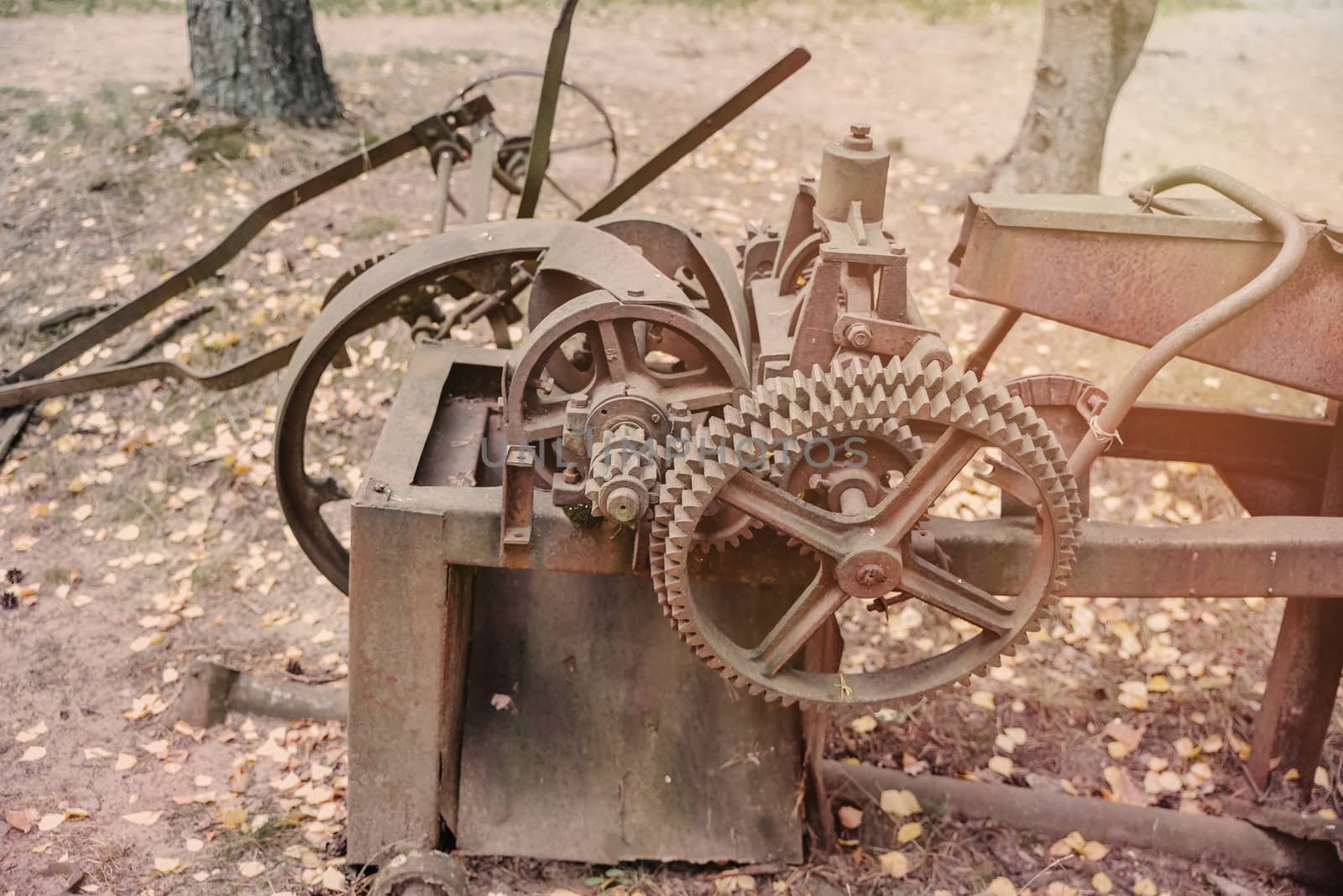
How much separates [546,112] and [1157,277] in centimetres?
190

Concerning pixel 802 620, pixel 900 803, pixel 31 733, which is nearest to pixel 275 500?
pixel 31 733

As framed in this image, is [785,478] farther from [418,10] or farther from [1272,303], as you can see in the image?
[418,10]

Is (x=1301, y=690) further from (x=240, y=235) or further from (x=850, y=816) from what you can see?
(x=240, y=235)

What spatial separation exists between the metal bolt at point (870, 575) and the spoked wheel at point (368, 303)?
129cm

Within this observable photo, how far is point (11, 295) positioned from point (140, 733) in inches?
121

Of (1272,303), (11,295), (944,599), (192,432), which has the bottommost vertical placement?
(192,432)

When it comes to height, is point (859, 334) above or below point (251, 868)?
above

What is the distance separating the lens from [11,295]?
225 inches

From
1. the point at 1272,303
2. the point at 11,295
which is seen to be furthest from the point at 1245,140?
the point at 11,295

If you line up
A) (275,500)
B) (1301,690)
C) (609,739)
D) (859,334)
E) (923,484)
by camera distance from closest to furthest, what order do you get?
(923,484), (859,334), (609,739), (1301,690), (275,500)

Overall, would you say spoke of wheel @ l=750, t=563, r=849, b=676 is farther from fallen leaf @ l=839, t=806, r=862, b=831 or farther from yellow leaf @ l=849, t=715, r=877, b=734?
yellow leaf @ l=849, t=715, r=877, b=734

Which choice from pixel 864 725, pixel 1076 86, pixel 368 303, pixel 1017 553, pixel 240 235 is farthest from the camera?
pixel 1076 86

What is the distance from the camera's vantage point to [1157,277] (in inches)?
110

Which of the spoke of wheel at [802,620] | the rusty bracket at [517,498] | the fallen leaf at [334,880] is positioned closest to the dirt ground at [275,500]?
the fallen leaf at [334,880]
